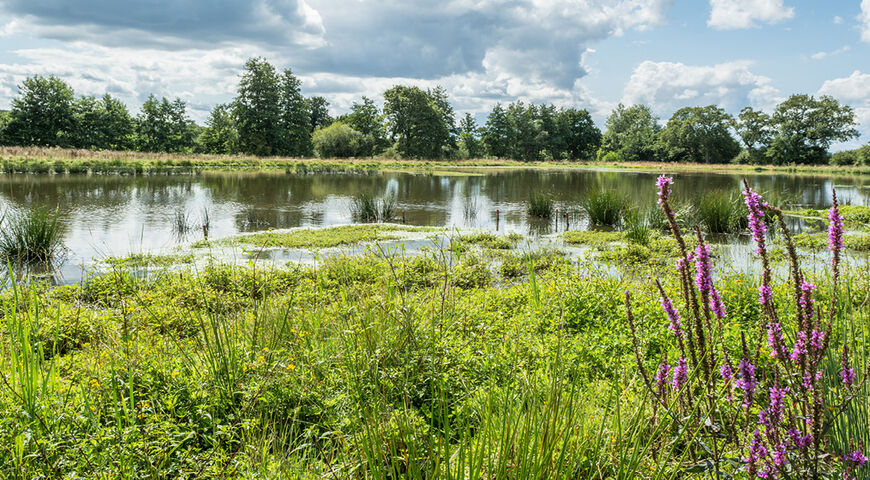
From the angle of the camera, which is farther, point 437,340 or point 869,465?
point 437,340

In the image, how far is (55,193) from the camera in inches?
797

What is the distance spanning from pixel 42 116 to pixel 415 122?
138 ft

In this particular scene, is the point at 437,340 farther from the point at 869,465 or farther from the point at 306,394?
the point at 869,465

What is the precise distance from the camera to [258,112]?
61.7 metres

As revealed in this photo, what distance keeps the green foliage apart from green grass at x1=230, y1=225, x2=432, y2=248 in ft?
166

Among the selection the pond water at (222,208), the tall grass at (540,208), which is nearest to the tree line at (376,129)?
the pond water at (222,208)

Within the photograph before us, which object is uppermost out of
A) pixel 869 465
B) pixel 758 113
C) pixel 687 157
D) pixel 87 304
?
pixel 758 113

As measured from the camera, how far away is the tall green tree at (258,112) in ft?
204

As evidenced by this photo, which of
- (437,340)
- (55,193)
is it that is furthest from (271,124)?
(437,340)

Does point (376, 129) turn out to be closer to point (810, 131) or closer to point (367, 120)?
point (367, 120)

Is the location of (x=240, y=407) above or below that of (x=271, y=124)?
below

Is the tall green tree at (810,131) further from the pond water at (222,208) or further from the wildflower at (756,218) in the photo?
the wildflower at (756,218)

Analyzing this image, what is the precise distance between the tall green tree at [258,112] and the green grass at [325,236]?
171ft

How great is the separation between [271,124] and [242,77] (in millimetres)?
6395
